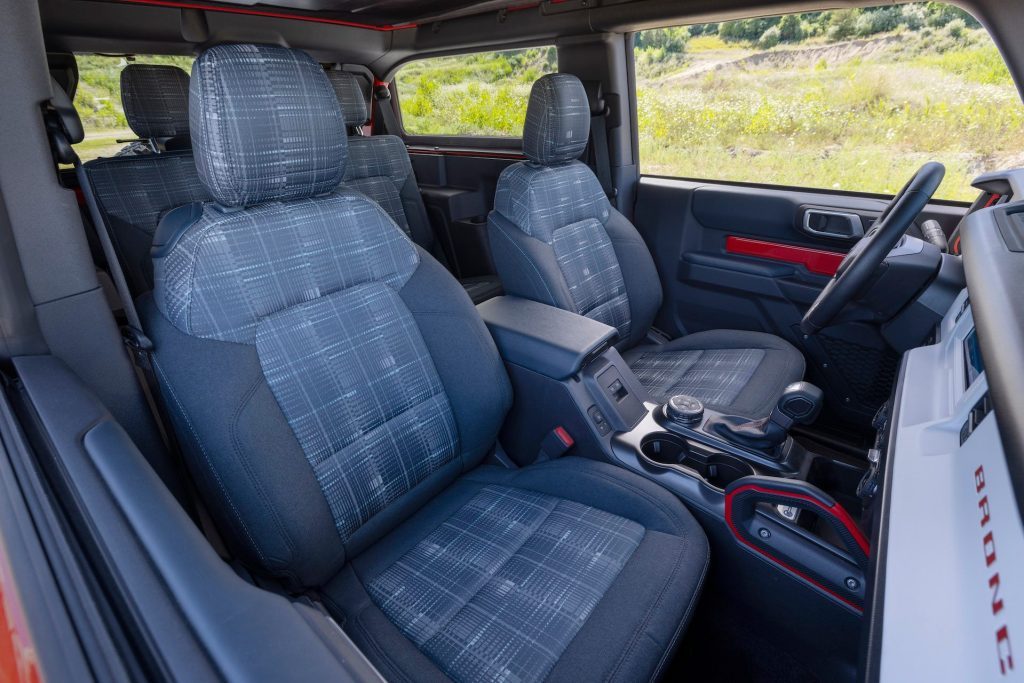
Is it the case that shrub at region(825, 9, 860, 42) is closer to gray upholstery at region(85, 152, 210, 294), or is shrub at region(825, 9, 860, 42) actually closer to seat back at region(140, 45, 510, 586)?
seat back at region(140, 45, 510, 586)

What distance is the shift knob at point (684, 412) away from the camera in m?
1.54

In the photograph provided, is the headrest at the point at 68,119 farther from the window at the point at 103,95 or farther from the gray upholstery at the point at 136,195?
the window at the point at 103,95

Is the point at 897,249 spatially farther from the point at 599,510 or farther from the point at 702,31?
the point at 702,31

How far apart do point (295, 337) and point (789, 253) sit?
1937mm

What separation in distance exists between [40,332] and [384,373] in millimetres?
637

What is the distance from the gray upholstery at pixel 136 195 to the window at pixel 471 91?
1798 millimetres

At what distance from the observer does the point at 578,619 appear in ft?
3.43

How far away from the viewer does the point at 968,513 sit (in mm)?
671

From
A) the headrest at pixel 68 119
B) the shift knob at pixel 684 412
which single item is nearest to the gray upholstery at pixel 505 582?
the shift knob at pixel 684 412

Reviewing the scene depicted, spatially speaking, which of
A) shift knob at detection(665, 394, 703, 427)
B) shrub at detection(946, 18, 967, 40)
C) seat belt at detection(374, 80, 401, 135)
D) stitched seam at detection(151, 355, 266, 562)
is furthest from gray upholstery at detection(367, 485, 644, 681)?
seat belt at detection(374, 80, 401, 135)

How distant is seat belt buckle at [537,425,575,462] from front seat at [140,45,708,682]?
13cm

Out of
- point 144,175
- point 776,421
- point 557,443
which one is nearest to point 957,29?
point 776,421

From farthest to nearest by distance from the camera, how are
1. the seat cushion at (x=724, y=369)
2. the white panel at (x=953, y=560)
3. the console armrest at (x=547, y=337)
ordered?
1. the seat cushion at (x=724, y=369)
2. the console armrest at (x=547, y=337)
3. the white panel at (x=953, y=560)

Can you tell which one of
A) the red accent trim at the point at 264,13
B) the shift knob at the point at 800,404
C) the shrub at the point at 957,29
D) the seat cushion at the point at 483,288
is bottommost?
the seat cushion at the point at 483,288
